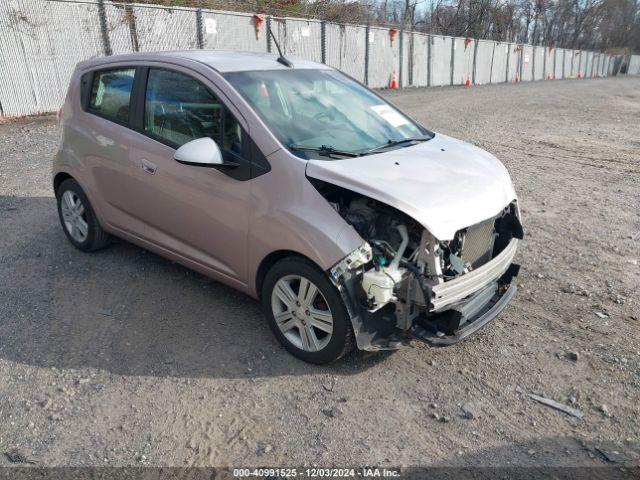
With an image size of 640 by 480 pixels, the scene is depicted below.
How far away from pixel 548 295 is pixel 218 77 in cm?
Answer: 316

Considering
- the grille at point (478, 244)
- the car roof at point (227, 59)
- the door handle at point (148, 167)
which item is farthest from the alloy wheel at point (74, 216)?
the grille at point (478, 244)

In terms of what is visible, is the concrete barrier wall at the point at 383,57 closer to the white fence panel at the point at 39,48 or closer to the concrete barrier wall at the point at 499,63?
the white fence panel at the point at 39,48

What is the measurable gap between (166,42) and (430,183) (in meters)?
15.3

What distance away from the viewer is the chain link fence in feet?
42.9

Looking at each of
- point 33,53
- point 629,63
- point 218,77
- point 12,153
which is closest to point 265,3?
point 33,53

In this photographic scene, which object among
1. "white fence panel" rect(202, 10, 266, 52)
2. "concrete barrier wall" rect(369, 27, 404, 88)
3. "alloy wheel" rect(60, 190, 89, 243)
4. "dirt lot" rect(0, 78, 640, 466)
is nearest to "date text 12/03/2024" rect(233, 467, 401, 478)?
"dirt lot" rect(0, 78, 640, 466)

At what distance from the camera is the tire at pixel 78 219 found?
512 centimetres

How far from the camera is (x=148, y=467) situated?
2775 millimetres

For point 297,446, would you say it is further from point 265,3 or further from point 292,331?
Result: point 265,3

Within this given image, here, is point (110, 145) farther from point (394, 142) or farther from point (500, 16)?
point (500, 16)

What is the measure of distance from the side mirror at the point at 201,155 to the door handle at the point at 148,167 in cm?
71

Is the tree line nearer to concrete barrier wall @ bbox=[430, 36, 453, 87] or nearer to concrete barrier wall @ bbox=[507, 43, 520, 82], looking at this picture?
concrete barrier wall @ bbox=[430, 36, 453, 87]

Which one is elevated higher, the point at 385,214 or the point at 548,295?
the point at 385,214

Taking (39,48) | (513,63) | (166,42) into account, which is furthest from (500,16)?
(39,48)
